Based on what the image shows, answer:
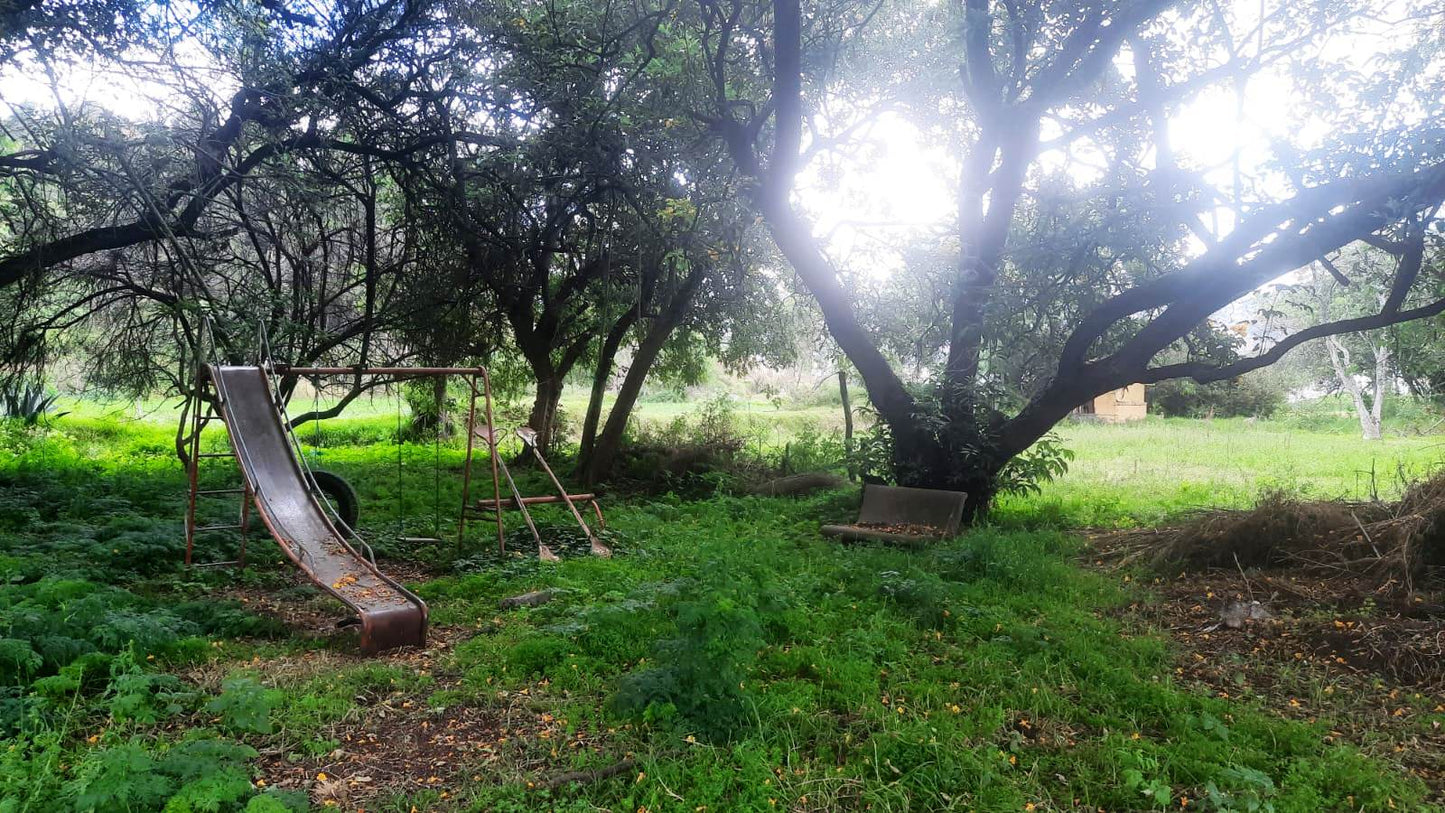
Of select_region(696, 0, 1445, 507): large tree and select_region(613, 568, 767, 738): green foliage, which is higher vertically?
select_region(696, 0, 1445, 507): large tree

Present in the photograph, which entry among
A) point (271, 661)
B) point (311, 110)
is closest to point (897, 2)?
point (311, 110)

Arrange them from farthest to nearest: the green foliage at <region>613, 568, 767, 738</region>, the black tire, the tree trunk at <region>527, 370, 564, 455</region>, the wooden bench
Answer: the tree trunk at <region>527, 370, 564, 455</region> < the black tire < the wooden bench < the green foliage at <region>613, 568, 767, 738</region>

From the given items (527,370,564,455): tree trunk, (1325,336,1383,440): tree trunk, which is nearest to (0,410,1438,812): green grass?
(527,370,564,455): tree trunk

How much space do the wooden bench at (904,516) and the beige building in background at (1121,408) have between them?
16542 mm

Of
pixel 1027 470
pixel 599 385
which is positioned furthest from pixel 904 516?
pixel 599 385

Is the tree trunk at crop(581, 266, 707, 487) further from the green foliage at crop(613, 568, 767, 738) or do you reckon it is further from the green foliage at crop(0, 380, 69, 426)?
the green foliage at crop(0, 380, 69, 426)

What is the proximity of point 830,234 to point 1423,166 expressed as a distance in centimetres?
675

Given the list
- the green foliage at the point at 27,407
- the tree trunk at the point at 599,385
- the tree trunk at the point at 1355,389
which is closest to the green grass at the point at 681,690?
the tree trunk at the point at 599,385

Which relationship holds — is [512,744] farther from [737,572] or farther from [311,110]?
[311,110]

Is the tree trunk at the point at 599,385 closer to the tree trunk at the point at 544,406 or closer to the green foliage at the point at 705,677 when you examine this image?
the tree trunk at the point at 544,406

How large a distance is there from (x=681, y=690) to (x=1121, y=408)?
22.4 m

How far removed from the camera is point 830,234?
1201 centimetres

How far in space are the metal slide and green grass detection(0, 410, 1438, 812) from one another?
0.93 feet

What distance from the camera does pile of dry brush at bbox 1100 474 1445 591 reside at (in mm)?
5664
